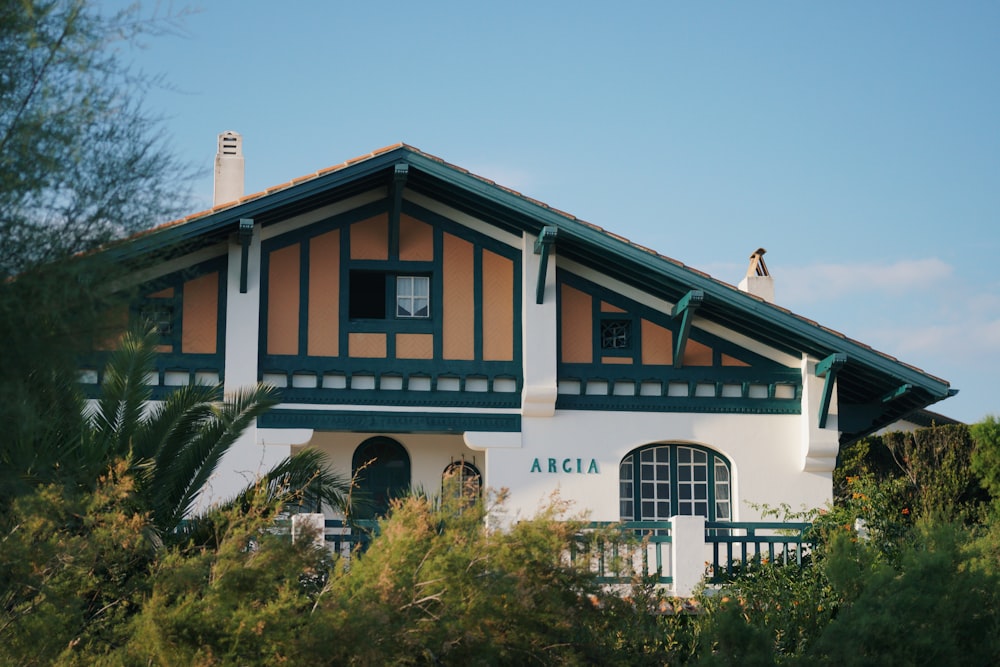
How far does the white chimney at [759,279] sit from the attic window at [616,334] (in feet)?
12.3

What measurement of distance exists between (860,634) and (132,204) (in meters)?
8.71

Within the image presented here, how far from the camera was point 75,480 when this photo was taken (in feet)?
38.0

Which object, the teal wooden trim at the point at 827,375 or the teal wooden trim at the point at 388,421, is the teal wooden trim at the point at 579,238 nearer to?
the teal wooden trim at the point at 827,375

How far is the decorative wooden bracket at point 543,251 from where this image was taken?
19.2 metres

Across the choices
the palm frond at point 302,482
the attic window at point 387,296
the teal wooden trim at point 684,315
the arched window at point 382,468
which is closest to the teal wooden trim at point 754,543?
the teal wooden trim at point 684,315

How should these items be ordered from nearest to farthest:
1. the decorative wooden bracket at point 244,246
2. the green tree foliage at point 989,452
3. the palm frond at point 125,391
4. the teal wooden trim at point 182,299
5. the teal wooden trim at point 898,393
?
the palm frond at point 125,391, the decorative wooden bracket at point 244,246, the teal wooden trim at point 182,299, the teal wooden trim at point 898,393, the green tree foliage at point 989,452

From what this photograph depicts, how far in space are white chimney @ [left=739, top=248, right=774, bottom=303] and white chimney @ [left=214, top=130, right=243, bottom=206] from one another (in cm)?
848

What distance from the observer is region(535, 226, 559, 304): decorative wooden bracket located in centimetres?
1919

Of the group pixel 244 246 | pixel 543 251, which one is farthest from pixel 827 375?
pixel 244 246

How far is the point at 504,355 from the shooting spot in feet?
65.3

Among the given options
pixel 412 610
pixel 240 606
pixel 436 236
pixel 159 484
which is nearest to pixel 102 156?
pixel 240 606

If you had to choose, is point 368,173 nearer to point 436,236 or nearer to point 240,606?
point 436,236

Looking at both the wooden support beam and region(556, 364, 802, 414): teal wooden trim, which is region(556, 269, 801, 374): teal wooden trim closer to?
region(556, 364, 802, 414): teal wooden trim

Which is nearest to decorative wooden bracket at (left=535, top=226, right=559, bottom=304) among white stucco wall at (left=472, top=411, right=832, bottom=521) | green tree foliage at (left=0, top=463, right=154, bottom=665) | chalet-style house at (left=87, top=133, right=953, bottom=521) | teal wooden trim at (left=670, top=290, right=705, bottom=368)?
chalet-style house at (left=87, top=133, right=953, bottom=521)
